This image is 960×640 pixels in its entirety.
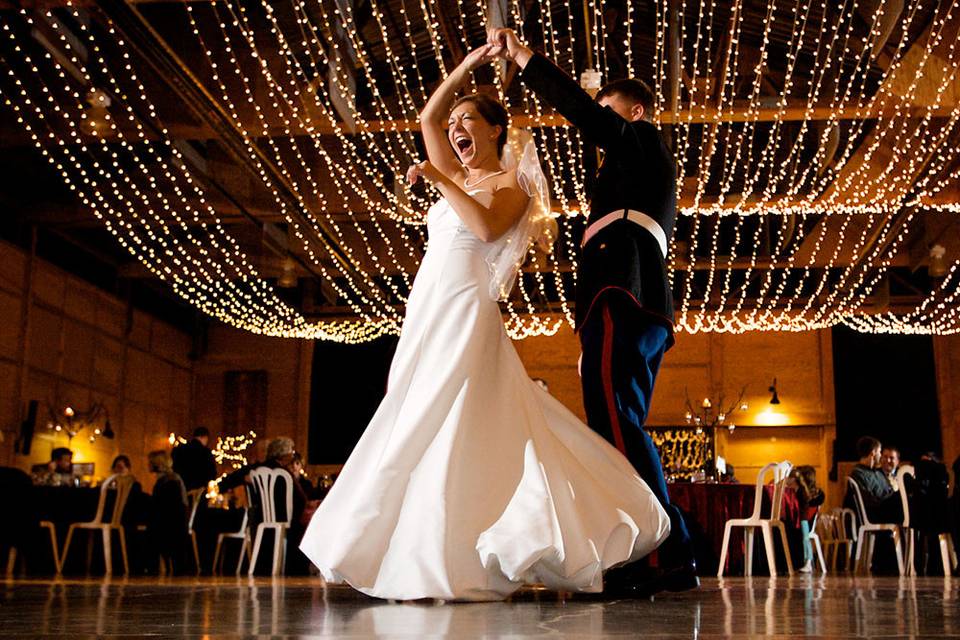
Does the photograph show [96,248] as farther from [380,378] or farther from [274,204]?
[380,378]

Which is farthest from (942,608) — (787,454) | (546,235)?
(787,454)

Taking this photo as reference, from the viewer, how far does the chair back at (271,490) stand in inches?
329

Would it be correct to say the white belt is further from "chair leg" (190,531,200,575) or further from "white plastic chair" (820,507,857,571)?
"white plastic chair" (820,507,857,571)

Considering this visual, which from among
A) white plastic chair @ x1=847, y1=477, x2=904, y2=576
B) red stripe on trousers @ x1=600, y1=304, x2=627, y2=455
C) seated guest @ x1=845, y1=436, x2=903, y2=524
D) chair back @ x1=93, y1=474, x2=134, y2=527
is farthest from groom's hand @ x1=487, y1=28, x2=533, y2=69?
seated guest @ x1=845, y1=436, x2=903, y2=524

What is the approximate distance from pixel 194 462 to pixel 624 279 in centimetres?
836

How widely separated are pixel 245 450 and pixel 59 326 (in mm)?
4872

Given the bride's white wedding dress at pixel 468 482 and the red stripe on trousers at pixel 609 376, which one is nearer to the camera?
the bride's white wedding dress at pixel 468 482

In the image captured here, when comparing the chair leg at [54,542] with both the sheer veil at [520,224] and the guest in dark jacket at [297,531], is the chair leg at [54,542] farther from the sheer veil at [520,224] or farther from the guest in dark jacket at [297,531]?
the sheer veil at [520,224]

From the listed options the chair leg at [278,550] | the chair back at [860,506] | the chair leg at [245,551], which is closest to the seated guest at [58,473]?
the chair leg at [245,551]

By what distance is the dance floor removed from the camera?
5.51ft

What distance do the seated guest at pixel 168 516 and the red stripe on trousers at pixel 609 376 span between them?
7386mm

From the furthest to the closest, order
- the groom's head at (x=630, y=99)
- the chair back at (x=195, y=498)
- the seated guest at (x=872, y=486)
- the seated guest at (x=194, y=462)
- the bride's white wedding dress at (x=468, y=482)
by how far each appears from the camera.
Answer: the seated guest at (x=194, y=462) < the chair back at (x=195, y=498) < the seated guest at (x=872, y=486) < the groom's head at (x=630, y=99) < the bride's white wedding dress at (x=468, y=482)

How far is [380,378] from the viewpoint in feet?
58.8

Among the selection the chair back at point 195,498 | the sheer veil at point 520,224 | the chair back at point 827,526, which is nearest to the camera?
the sheer veil at point 520,224
